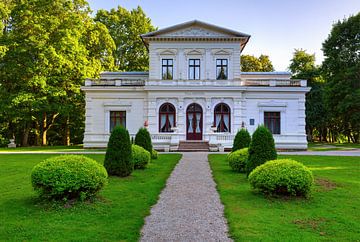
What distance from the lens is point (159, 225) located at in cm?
739

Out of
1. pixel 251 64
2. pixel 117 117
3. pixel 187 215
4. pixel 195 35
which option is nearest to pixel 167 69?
pixel 195 35

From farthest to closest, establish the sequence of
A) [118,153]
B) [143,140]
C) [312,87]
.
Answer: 1. [312,87]
2. [143,140]
3. [118,153]

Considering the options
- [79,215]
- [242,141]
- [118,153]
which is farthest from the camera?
[242,141]

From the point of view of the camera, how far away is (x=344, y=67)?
137 ft

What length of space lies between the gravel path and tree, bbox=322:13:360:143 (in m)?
32.9

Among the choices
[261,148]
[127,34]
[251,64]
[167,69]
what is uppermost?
[127,34]

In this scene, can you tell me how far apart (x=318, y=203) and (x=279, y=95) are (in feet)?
83.5

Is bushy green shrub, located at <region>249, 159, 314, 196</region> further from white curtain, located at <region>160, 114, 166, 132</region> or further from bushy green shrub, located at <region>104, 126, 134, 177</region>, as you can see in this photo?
white curtain, located at <region>160, 114, 166, 132</region>

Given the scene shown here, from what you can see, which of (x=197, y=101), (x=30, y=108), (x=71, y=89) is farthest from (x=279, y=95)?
(x=30, y=108)

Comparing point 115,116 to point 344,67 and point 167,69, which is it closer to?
point 167,69

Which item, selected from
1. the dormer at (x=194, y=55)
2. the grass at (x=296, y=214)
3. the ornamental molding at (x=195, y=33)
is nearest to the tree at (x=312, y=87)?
the dormer at (x=194, y=55)

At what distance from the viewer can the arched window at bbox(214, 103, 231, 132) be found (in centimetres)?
3384

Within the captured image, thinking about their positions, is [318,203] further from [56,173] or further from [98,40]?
[98,40]

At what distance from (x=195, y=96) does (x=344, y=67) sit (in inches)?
769
